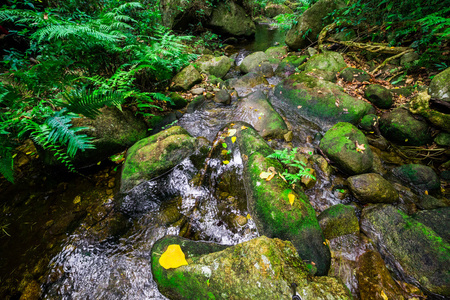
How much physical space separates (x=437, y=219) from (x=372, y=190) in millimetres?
809

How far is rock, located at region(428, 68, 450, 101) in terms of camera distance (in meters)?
3.44

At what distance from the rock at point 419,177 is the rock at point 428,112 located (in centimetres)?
109

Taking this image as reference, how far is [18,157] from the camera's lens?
3455mm

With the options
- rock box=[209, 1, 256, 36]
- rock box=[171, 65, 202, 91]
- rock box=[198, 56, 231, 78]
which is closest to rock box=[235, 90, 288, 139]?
rock box=[171, 65, 202, 91]

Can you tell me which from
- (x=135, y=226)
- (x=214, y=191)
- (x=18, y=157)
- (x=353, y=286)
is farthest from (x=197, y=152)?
(x=18, y=157)

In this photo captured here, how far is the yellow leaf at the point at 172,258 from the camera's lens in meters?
1.79

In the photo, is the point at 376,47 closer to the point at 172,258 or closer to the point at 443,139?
the point at 443,139

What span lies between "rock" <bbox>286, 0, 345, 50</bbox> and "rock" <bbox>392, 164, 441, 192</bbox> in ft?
23.2

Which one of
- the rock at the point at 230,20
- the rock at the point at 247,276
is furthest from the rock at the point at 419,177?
the rock at the point at 230,20

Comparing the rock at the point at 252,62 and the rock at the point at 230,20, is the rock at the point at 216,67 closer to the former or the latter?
the rock at the point at 252,62

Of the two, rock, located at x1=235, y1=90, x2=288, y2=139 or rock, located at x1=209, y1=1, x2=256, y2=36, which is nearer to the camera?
rock, located at x1=235, y1=90, x2=288, y2=139

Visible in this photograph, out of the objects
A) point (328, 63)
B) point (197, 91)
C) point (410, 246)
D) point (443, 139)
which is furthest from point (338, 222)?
point (328, 63)

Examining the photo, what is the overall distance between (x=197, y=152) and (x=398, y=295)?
3.58 metres

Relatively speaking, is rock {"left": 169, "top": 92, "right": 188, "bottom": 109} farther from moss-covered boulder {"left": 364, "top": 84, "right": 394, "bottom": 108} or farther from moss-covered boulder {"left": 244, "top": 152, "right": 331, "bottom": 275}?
moss-covered boulder {"left": 364, "top": 84, "right": 394, "bottom": 108}
